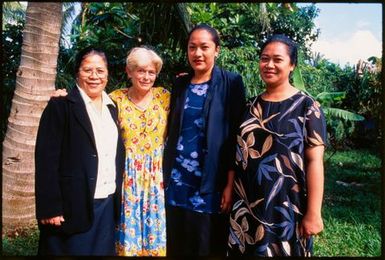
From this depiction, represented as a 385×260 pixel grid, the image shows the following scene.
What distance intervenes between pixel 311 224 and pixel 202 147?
722 millimetres

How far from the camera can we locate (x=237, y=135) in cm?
242

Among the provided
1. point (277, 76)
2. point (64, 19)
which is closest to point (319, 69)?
point (277, 76)

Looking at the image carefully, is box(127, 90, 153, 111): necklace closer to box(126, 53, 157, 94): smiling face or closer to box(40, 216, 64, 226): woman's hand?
box(126, 53, 157, 94): smiling face

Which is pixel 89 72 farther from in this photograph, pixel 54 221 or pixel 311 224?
pixel 311 224

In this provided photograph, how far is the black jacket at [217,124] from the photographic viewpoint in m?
2.42

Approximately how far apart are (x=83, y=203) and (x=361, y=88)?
1.95 meters

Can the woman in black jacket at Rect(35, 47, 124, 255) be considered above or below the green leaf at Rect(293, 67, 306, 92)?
below

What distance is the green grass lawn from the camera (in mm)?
2869

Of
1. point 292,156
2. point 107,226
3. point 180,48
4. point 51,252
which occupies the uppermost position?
point 180,48

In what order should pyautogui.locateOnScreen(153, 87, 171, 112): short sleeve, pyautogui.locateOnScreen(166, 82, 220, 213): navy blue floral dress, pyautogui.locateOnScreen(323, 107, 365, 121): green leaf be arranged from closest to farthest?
pyautogui.locateOnScreen(166, 82, 220, 213): navy blue floral dress → pyautogui.locateOnScreen(153, 87, 171, 112): short sleeve → pyautogui.locateOnScreen(323, 107, 365, 121): green leaf

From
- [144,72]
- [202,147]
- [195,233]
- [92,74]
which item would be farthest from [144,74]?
[195,233]

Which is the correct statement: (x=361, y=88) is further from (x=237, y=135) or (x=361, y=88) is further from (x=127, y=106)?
(x=127, y=106)

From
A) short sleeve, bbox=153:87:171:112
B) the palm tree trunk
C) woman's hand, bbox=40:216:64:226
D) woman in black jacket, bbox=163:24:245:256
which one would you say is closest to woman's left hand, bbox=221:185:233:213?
woman in black jacket, bbox=163:24:245:256

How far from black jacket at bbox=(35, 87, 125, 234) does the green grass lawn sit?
660 mm
